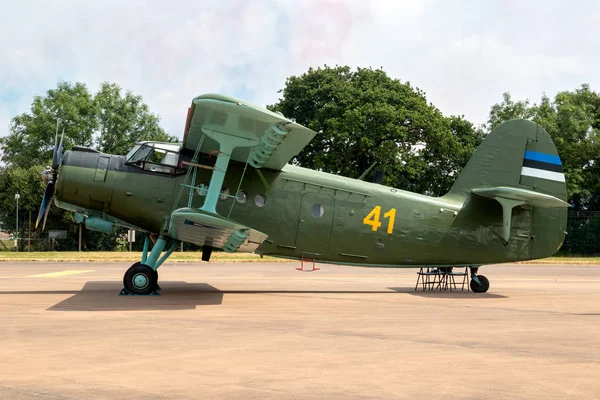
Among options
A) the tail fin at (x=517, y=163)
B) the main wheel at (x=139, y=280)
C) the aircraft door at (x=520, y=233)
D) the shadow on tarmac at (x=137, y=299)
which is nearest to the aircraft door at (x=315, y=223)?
the shadow on tarmac at (x=137, y=299)

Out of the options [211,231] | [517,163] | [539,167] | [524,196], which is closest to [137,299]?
[211,231]

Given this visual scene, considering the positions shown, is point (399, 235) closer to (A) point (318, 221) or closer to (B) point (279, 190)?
(A) point (318, 221)

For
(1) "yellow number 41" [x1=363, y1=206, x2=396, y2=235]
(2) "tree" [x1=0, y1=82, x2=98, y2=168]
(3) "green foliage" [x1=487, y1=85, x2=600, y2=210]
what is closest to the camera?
(1) "yellow number 41" [x1=363, y1=206, x2=396, y2=235]

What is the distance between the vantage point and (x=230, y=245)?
14328 millimetres

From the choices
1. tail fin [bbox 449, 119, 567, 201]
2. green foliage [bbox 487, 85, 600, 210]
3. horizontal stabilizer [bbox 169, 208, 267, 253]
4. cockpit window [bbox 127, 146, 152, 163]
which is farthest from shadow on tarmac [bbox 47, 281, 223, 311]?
green foliage [bbox 487, 85, 600, 210]

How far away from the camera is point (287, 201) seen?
1584cm

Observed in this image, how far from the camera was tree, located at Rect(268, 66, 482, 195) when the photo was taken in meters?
50.8

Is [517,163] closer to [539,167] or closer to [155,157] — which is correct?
[539,167]

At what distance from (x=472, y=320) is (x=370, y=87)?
4540 centimetres

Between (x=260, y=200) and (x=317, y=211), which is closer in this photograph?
(x=260, y=200)

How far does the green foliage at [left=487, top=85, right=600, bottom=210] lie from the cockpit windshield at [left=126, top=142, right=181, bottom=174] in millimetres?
44962

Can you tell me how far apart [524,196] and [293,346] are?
997 cm

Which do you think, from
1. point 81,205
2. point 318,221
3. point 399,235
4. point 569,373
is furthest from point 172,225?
point 569,373

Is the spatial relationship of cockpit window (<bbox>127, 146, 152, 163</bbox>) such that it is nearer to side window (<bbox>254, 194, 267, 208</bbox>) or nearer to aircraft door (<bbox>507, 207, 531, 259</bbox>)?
side window (<bbox>254, 194, 267, 208</bbox>)
